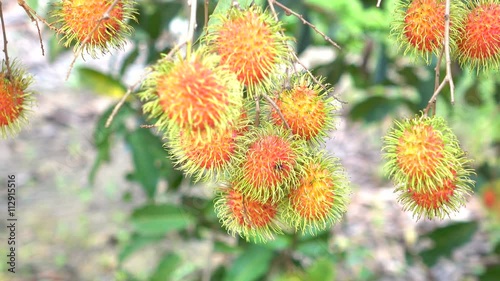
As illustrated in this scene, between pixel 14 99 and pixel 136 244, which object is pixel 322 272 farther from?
pixel 14 99

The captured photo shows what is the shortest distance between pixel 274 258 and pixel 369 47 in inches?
32.3

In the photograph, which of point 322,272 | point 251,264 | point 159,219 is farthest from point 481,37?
point 159,219

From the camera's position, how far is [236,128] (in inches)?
33.4

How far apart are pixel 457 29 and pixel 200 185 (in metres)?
1.87

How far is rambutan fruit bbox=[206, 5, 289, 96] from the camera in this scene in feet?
2.66

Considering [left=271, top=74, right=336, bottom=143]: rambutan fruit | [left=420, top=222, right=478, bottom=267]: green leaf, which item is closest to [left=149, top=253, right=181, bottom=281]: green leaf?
[left=420, top=222, right=478, bottom=267]: green leaf

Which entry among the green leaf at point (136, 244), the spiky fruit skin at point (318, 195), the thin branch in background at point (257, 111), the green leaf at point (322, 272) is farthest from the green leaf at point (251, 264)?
the thin branch in background at point (257, 111)

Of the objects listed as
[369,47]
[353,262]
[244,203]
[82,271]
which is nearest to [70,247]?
[82,271]

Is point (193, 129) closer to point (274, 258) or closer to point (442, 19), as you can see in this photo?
point (442, 19)

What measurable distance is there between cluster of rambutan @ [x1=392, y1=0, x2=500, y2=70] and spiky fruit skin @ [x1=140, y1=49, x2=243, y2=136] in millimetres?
317

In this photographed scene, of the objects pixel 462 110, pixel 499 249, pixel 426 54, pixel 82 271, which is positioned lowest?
pixel 82 271

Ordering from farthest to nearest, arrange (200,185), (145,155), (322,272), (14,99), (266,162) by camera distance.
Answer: (200,185), (145,155), (322,272), (14,99), (266,162)

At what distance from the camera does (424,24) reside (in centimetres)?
92

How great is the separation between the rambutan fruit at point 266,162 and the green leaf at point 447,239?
1.30 meters
